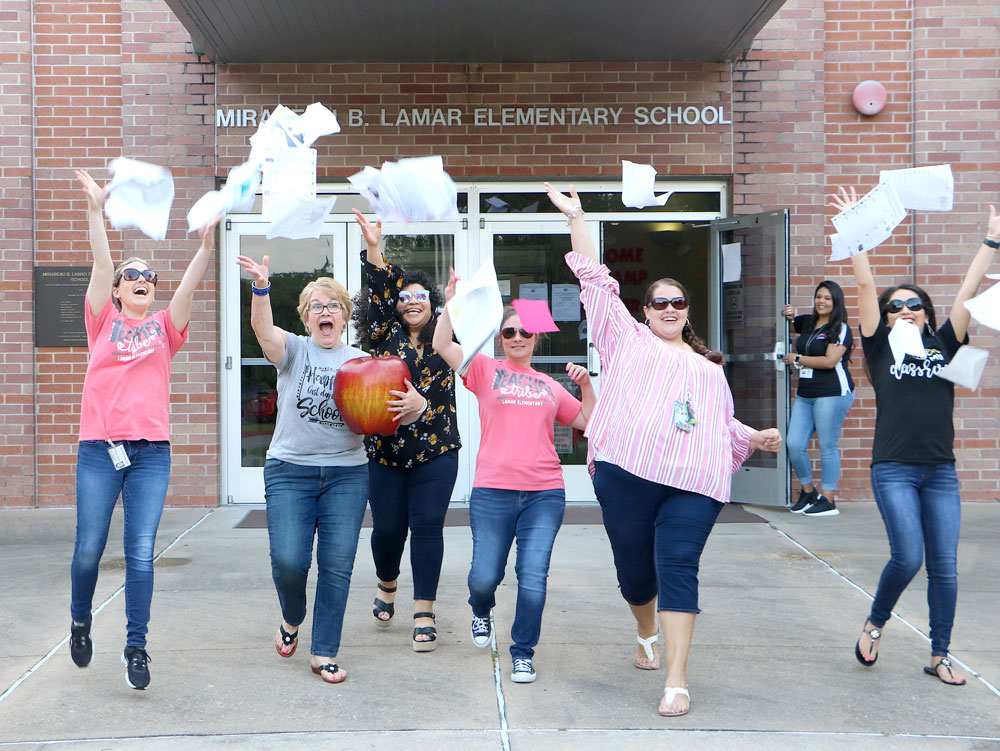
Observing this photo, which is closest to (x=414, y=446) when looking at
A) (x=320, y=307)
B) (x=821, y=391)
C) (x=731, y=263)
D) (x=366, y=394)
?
(x=366, y=394)

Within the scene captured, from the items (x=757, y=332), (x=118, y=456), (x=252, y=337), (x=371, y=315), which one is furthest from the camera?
(x=252, y=337)

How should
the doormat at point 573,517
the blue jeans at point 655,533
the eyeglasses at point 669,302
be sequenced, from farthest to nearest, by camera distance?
the doormat at point 573,517, the eyeglasses at point 669,302, the blue jeans at point 655,533

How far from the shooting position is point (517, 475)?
4324 mm

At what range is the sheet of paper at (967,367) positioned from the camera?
409 centimetres

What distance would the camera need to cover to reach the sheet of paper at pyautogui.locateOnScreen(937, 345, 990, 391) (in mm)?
4094

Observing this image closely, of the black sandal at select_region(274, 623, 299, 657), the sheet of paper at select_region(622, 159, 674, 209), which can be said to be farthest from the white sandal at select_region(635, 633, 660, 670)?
the sheet of paper at select_region(622, 159, 674, 209)

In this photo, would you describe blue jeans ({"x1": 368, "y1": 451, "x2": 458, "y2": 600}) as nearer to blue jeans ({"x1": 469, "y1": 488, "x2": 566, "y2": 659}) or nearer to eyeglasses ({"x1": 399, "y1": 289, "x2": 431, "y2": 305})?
blue jeans ({"x1": 469, "y1": 488, "x2": 566, "y2": 659})

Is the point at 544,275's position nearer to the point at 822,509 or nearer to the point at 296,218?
the point at 822,509

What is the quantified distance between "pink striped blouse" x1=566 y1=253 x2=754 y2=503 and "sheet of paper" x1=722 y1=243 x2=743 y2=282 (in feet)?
15.0

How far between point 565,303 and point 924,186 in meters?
4.64

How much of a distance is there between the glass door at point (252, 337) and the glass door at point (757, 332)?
3.36m

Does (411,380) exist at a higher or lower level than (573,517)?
higher

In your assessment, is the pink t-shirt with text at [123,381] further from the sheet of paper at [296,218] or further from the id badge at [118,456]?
the sheet of paper at [296,218]

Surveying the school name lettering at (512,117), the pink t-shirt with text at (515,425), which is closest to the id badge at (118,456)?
the pink t-shirt with text at (515,425)
